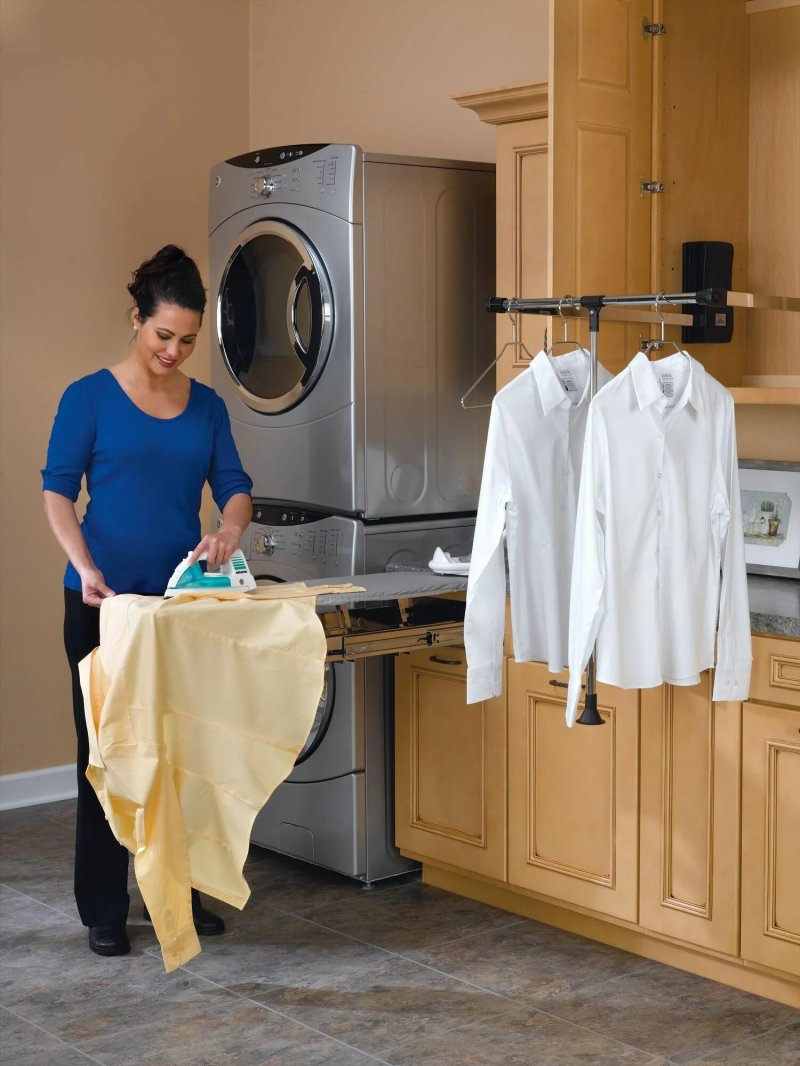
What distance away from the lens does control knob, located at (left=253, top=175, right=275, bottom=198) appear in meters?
3.59

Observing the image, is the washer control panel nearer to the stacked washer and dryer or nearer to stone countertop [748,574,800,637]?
the stacked washer and dryer

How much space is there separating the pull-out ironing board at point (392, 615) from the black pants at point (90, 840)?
0.52 metres

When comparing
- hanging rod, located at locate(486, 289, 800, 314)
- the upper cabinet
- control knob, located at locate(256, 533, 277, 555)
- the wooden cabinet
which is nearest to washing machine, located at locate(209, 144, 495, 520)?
control knob, located at locate(256, 533, 277, 555)

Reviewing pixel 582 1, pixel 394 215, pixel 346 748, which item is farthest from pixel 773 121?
pixel 346 748

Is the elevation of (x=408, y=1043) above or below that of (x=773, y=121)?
below

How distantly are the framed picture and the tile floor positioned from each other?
3.14ft

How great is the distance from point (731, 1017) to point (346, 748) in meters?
1.18

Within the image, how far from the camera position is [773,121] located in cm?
332

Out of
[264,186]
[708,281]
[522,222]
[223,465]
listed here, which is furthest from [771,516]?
[264,186]

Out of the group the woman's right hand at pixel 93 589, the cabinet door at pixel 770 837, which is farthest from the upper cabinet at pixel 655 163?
the woman's right hand at pixel 93 589

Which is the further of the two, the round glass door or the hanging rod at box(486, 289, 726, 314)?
the round glass door

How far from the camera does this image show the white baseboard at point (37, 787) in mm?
4312

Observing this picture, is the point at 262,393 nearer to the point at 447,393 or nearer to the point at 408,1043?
the point at 447,393

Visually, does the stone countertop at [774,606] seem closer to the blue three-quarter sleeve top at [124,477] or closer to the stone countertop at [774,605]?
the stone countertop at [774,605]
